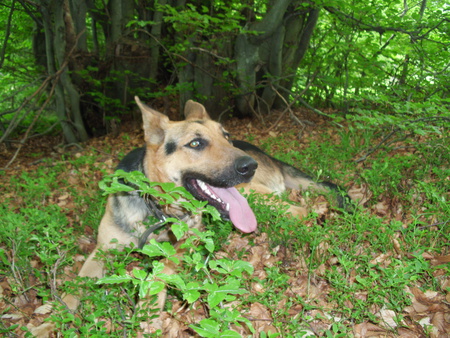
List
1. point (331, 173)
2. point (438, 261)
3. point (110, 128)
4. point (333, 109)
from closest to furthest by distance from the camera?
point (438, 261) → point (331, 173) → point (333, 109) → point (110, 128)

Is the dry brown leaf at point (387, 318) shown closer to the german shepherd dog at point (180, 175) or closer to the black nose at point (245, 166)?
the german shepherd dog at point (180, 175)

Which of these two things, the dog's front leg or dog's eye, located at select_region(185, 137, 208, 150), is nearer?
the dog's front leg

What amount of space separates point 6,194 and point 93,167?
5.27ft

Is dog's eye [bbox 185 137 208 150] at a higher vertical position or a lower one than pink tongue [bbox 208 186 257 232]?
higher

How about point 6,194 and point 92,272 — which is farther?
point 6,194

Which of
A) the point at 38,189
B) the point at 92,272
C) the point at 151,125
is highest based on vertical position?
the point at 151,125

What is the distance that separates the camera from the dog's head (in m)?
3.13

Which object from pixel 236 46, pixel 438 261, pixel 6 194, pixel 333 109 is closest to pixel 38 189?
pixel 6 194

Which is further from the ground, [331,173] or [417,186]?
[417,186]

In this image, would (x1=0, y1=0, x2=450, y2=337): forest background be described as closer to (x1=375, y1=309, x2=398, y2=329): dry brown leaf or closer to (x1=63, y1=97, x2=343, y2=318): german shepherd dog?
(x1=375, y1=309, x2=398, y2=329): dry brown leaf

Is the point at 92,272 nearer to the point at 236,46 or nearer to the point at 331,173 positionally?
the point at 331,173

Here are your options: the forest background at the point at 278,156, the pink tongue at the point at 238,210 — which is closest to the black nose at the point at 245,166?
the pink tongue at the point at 238,210

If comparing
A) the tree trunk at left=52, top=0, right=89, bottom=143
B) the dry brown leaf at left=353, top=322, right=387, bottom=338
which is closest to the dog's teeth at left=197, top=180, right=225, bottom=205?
the dry brown leaf at left=353, top=322, right=387, bottom=338

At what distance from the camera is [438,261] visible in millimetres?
2754
